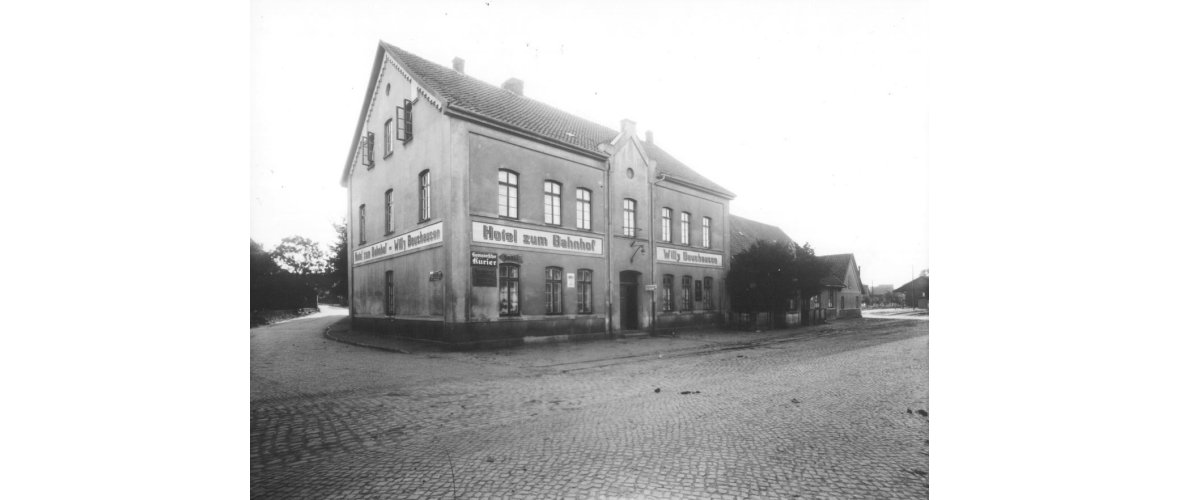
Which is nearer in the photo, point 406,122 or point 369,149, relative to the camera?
point 369,149

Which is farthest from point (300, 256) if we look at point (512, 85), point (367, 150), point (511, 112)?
point (512, 85)

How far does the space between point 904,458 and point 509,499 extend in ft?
9.52

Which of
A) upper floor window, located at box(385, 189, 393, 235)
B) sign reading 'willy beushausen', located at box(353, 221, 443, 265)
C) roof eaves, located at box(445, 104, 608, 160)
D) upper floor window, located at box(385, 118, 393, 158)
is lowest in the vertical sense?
sign reading 'willy beushausen', located at box(353, 221, 443, 265)

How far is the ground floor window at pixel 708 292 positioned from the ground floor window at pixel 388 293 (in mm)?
11814

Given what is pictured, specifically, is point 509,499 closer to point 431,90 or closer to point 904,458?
point 904,458

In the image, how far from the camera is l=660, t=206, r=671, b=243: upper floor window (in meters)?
17.5

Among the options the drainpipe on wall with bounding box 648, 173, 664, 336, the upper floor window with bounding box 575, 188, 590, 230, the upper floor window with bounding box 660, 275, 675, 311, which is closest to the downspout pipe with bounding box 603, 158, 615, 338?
the upper floor window with bounding box 575, 188, 590, 230

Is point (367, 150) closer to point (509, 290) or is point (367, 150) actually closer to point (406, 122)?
point (406, 122)

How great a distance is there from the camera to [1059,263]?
277 cm

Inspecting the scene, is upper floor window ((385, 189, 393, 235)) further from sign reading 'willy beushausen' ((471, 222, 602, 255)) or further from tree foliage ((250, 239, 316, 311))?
tree foliage ((250, 239, 316, 311))

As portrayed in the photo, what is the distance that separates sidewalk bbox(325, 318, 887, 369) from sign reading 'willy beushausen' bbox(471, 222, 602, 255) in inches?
Answer: 105

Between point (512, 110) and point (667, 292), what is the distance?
8.35 meters

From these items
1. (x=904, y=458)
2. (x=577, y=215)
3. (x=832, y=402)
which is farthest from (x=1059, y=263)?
(x=577, y=215)

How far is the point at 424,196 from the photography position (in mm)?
11961
